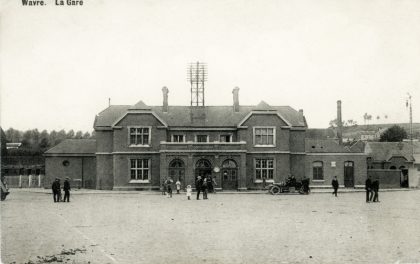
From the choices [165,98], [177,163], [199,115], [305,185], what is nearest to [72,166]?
[165,98]

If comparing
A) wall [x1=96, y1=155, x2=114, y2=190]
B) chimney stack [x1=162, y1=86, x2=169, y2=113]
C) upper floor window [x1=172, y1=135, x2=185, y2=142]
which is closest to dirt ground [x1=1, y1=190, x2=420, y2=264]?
wall [x1=96, y1=155, x2=114, y2=190]

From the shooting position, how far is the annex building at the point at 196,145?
1734 inches

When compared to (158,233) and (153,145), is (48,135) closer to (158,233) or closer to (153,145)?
(153,145)

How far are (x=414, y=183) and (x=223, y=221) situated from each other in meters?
44.1

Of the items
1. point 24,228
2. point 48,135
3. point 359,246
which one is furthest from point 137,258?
point 48,135

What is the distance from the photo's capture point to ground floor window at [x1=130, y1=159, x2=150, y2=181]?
4553 cm

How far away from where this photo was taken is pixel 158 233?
14859 mm

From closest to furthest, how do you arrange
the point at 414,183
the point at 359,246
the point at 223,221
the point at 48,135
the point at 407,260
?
the point at 407,260 < the point at 359,246 < the point at 223,221 < the point at 414,183 < the point at 48,135

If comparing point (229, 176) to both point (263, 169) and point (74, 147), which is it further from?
point (74, 147)

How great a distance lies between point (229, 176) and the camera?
1747 inches

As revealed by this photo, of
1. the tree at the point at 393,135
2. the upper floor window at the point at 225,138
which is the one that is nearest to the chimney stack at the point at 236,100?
the upper floor window at the point at 225,138

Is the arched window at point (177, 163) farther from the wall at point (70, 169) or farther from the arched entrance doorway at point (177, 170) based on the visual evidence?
the wall at point (70, 169)

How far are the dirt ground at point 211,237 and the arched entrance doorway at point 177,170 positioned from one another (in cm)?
2285

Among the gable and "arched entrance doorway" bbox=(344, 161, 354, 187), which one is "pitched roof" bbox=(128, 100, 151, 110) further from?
"arched entrance doorway" bbox=(344, 161, 354, 187)
